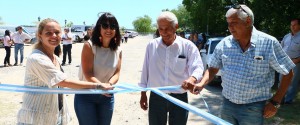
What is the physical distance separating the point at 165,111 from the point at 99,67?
2.66 ft

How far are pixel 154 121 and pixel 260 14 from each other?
39.5 feet

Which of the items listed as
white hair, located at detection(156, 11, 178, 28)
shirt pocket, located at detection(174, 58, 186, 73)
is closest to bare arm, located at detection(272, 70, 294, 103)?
shirt pocket, located at detection(174, 58, 186, 73)

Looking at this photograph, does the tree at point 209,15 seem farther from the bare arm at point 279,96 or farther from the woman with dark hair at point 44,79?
the woman with dark hair at point 44,79

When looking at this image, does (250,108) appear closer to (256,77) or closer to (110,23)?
(256,77)

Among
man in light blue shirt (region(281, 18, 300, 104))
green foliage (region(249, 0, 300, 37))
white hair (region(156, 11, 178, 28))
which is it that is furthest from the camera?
green foliage (region(249, 0, 300, 37))

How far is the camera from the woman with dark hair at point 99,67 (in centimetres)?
336

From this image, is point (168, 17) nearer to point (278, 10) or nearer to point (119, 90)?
point (119, 90)

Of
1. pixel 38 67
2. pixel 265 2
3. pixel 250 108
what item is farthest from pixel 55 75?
pixel 265 2

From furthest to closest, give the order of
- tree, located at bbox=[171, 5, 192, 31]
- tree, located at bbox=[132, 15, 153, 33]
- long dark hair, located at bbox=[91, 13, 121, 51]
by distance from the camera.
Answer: tree, located at bbox=[132, 15, 153, 33] < tree, located at bbox=[171, 5, 192, 31] < long dark hair, located at bbox=[91, 13, 121, 51]

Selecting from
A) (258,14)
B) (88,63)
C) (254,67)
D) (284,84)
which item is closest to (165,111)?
(88,63)

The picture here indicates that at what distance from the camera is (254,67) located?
2.89 metres

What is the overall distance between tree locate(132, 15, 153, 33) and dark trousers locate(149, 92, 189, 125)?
134358mm

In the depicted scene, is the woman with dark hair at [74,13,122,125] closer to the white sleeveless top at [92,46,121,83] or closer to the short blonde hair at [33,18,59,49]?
the white sleeveless top at [92,46,121,83]

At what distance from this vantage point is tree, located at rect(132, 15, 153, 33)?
138250mm
